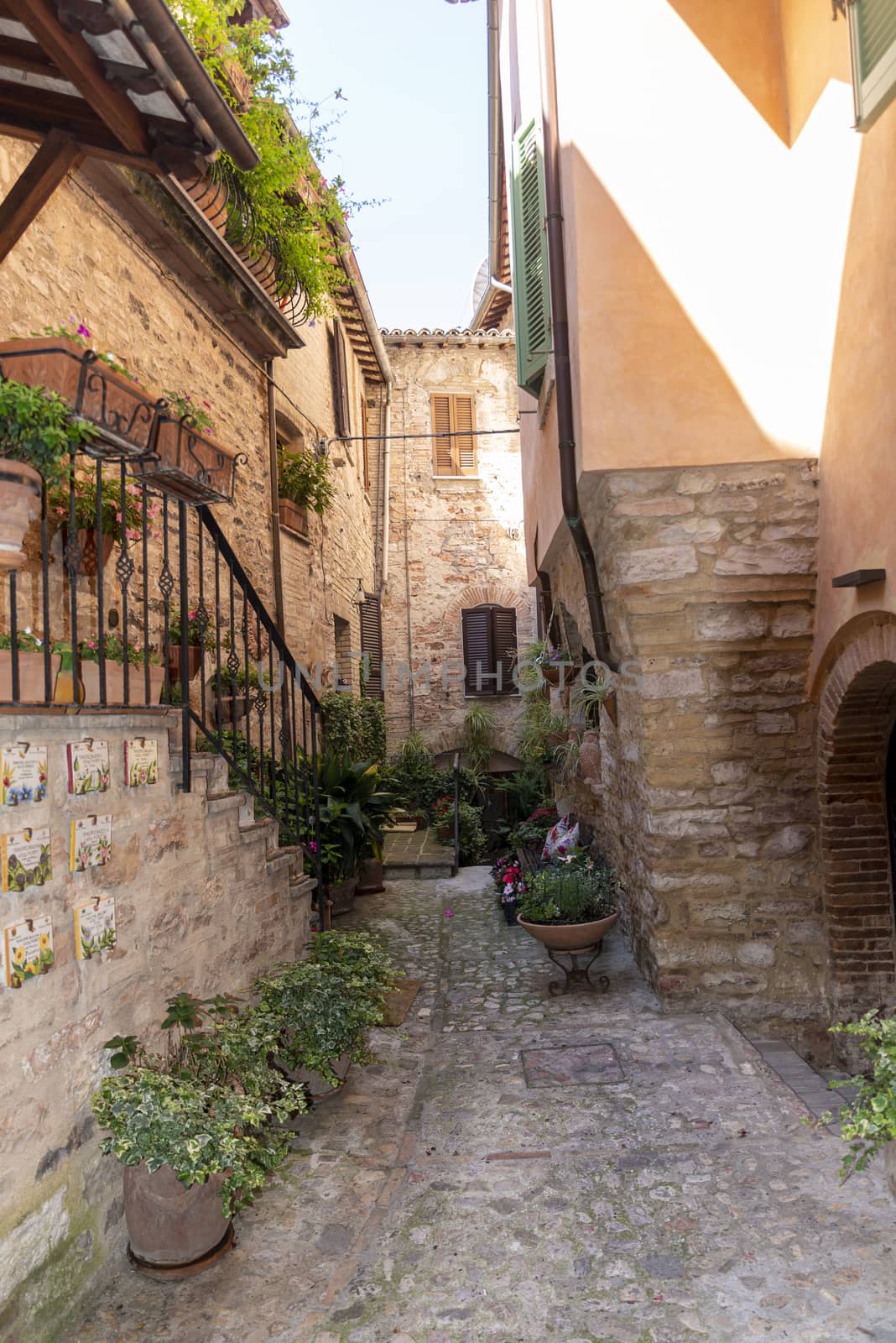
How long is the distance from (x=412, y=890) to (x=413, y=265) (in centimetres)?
1763

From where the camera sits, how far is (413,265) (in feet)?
71.1

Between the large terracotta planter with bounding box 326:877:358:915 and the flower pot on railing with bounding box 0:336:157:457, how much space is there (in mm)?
5244

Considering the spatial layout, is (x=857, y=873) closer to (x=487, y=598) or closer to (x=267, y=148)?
(x=267, y=148)

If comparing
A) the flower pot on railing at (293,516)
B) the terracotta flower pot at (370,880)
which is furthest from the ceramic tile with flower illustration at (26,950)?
the flower pot on railing at (293,516)

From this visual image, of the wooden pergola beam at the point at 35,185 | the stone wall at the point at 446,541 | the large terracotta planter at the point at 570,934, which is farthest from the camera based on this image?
the stone wall at the point at 446,541

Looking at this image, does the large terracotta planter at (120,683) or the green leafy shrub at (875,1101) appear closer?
the green leafy shrub at (875,1101)

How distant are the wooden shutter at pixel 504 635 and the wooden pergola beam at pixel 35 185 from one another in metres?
12.6

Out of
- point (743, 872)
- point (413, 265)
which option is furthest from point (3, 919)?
point (413, 265)

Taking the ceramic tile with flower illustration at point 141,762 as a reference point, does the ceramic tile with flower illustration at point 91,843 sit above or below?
below

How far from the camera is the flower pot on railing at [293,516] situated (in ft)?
30.2

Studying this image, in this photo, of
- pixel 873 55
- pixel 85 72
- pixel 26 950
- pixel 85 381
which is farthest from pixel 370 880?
pixel 873 55

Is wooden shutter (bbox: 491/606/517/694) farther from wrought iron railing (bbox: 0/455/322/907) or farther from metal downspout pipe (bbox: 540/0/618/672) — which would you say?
metal downspout pipe (bbox: 540/0/618/672)

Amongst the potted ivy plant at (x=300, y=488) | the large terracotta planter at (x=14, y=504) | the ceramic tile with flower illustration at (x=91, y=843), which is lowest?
the ceramic tile with flower illustration at (x=91, y=843)

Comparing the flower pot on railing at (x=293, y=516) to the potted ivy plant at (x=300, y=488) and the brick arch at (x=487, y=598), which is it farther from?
the brick arch at (x=487, y=598)
